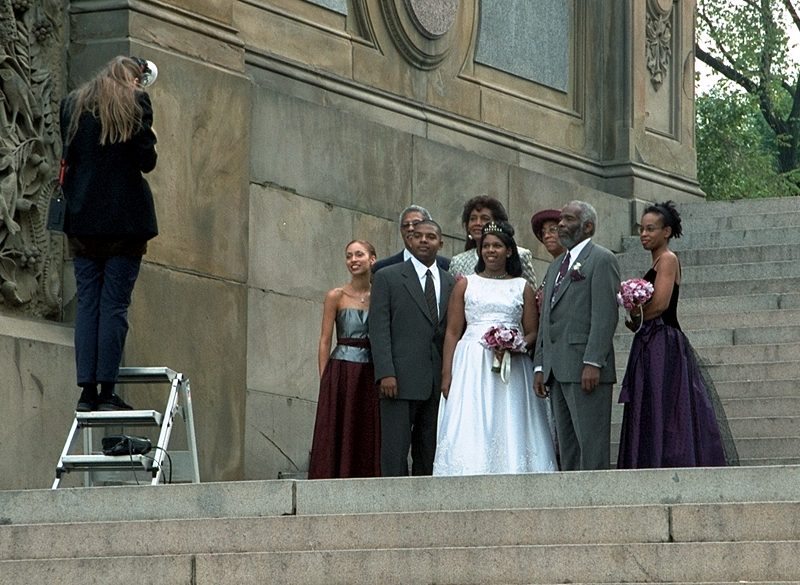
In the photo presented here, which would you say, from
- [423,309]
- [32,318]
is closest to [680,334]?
[423,309]

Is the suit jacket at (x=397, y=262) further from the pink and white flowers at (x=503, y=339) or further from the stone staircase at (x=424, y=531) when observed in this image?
the stone staircase at (x=424, y=531)

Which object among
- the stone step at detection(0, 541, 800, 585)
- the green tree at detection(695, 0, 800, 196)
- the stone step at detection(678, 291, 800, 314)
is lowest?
the stone step at detection(0, 541, 800, 585)

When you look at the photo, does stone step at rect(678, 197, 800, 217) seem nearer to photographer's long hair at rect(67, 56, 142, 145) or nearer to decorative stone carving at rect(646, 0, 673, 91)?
decorative stone carving at rect(646, 0, 673, 91)

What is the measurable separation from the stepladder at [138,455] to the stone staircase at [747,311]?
3.63 meters

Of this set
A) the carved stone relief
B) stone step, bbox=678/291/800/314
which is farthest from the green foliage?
the carved stone relief

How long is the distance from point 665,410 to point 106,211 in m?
3.19

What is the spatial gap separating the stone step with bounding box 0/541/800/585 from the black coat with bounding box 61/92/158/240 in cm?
204

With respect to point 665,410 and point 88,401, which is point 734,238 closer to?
point 665,410

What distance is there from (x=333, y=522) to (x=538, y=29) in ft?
34.8

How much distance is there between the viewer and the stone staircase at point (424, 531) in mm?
7578

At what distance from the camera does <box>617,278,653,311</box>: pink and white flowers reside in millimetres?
10305

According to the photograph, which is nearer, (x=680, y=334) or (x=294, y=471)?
(x=680, y=334)

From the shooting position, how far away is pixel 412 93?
53.0ft

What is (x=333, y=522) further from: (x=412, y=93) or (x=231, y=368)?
(x=412, y=93)
